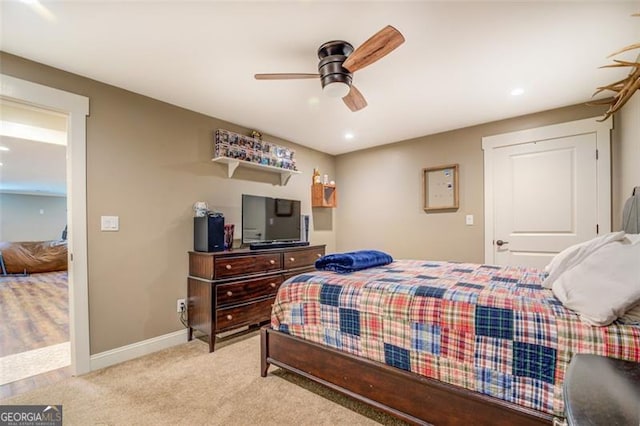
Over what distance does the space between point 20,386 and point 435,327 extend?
2887 mm

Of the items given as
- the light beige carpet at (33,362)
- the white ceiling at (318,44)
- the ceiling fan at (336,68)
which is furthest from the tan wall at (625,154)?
the light beige carpet at (33,362)

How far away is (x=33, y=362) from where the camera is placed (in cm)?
245

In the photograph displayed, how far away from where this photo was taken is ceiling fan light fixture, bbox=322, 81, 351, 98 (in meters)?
1.95

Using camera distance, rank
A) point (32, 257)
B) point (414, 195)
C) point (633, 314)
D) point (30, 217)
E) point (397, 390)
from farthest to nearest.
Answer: point (30, 217), point (32, 257), point (414, 195), point (397, 390), point (633, 314)

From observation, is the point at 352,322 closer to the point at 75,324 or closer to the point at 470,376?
the point at 470,376

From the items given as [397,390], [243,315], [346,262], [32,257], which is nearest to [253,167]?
[243,315]

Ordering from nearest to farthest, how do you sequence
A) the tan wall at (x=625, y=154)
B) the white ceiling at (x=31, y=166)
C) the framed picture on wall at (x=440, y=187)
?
the tan wall at (x=625, y=154), the framed picture on wall at (x=440, y=187), the white ceiling at (x=31, y=166)

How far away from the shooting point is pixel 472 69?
7.40ft

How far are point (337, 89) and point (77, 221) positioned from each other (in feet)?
7.42

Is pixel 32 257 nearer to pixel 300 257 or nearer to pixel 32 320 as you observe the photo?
pixel 32 320

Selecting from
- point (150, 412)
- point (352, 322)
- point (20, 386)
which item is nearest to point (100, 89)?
point (20, 386)

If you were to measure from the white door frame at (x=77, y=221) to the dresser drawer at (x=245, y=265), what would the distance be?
103 cm

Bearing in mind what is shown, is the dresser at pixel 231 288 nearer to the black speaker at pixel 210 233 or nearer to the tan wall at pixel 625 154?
the black speaker at pixel 210 233

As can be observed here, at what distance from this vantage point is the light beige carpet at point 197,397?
5.54 ft
